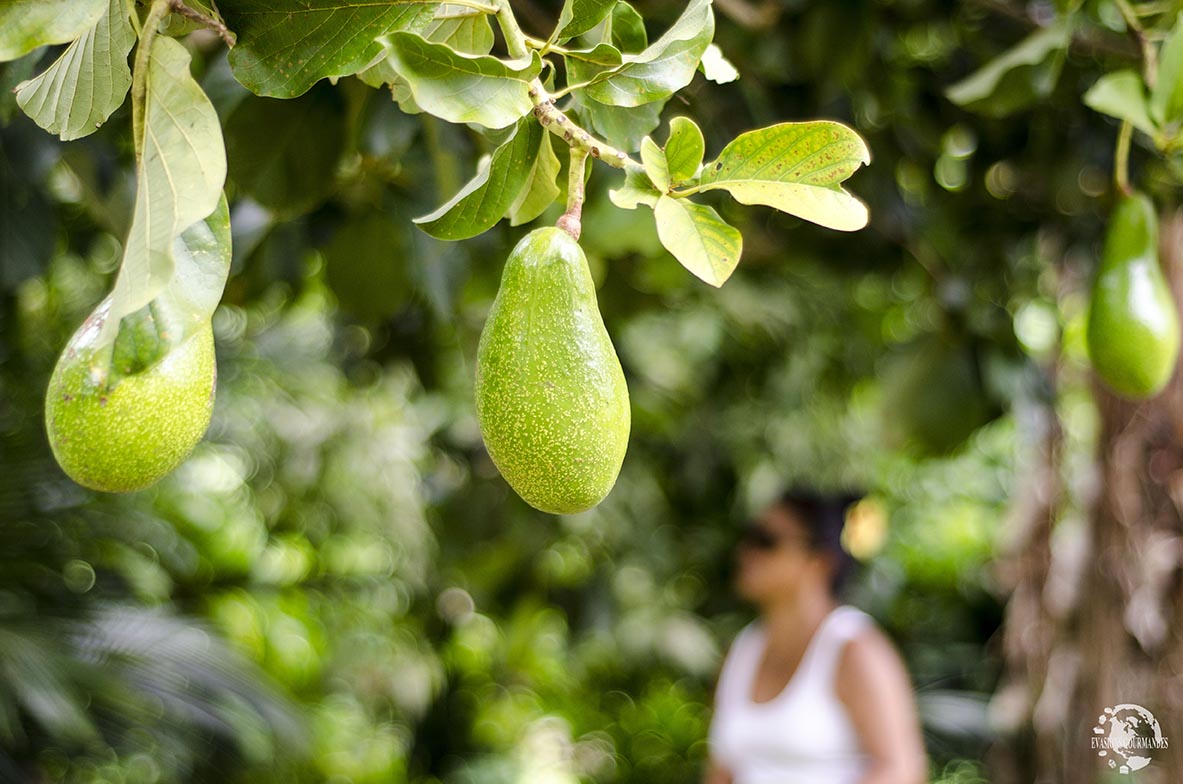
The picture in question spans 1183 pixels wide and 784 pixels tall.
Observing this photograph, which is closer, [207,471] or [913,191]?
[913,191]

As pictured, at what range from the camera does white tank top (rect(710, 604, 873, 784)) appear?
1850 mm

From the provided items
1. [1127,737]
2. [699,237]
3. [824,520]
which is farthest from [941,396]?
[1127,737]

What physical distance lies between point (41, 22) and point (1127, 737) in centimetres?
243

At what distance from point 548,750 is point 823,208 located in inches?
148

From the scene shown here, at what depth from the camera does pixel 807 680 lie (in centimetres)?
191

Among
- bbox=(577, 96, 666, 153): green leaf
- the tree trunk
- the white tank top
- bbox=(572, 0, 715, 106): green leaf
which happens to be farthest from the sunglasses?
bbox=(572, 0, 715, 106): green leaf

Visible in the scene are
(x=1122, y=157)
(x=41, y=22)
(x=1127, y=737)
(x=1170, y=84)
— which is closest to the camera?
(x=41, y=22)

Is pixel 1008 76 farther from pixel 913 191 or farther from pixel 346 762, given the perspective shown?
pixel 346 762

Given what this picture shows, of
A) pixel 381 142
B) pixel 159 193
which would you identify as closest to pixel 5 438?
pixel 381 142

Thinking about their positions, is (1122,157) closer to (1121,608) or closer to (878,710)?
(878,710)

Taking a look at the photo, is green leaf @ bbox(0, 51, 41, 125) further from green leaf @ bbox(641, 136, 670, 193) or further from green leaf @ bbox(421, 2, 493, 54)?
green leaf @ bbox(641, 136, 670, 193)

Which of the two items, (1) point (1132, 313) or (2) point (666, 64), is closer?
(2) point (666, 64)

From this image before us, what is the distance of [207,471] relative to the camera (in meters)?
3.00

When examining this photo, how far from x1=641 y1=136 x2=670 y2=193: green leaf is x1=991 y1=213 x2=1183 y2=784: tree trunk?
1920 mm
